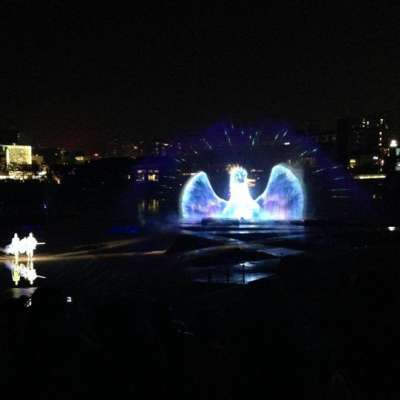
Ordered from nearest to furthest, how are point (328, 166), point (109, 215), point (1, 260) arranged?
1. point (1, 260)
2. point (109, 215)
3. point (328, 166)

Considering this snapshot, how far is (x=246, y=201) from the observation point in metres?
40.3

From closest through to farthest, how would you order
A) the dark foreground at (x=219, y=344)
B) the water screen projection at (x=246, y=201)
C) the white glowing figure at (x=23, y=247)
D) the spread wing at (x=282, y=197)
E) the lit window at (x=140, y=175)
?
the dark foreground at (x=219, y=344), the white glowing figure at (x=23, y=247), the water screen projection at (x=246, y=201), the spread wing at (x=282, y=197), the lit window at (x=140, y=175)

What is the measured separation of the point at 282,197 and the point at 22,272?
100 ft

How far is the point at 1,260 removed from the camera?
20.5 meters

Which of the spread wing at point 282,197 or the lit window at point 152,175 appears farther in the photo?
the lit window at point 152,175

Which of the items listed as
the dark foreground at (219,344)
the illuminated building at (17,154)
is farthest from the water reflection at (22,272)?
the illuminated building at (17,154)

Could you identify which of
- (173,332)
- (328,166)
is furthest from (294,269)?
(328,166)

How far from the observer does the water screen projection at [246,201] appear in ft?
123

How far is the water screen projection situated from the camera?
37.6 meters

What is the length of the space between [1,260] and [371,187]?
4013cm

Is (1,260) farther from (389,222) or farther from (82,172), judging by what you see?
(82,172)

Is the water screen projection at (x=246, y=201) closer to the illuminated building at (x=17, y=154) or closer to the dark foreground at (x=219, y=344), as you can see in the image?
the dark foreground at (x=219, y=344)

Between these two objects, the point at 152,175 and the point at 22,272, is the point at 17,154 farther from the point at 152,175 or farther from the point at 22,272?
the point at 22,272

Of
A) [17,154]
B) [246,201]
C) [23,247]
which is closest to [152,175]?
[17,154]
